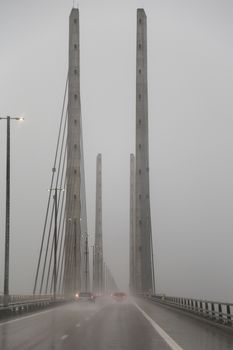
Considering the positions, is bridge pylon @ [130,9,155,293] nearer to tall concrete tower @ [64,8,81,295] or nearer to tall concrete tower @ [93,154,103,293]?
tall concrete tower @ [64,8,81,295]

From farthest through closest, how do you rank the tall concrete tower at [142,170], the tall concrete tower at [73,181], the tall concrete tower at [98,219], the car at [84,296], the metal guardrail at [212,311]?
1. the tall concrete tower at [98,219]
2. the tall concrete tower at [142,170]
3. the tall concrete tower at [73,181]
4. the car at [84,296]
5. the metal guardrail at [212,311]

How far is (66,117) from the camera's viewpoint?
8281cm

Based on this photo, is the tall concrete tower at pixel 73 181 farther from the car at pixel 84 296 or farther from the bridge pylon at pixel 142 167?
the bridge pylon at pixel 142 167

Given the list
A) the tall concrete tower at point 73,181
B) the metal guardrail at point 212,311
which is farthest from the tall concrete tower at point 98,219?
the metal guardrail at point 212,311

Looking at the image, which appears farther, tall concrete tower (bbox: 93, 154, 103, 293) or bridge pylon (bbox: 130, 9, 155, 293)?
tall concrete tower (bbox: 93, 154, 103, 293)

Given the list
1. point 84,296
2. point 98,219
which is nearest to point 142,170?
point 84,296

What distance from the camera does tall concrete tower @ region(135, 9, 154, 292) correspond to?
87062 millimetres

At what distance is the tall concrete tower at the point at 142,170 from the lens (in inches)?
3428

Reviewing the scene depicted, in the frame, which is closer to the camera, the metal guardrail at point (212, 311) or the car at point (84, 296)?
the metal guardrail at point (212, 311)

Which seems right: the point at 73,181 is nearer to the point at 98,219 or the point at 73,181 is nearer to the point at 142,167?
the point at 142,167

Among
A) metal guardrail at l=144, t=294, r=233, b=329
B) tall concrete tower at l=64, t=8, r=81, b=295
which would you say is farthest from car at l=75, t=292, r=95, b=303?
metal guardrail at l=144, t=294, r=233, b=329

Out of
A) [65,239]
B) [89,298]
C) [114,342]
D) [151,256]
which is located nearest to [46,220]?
[65,239]

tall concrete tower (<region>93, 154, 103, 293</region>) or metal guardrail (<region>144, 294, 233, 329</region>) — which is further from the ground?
tall concrete tower (<region>93, 154, 103, 293</region>)

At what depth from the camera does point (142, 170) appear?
87.1 m
